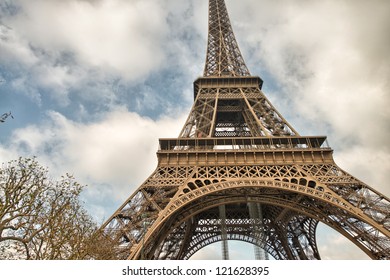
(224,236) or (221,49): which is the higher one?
(221,49)

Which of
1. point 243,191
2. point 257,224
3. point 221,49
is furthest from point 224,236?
point 221,49

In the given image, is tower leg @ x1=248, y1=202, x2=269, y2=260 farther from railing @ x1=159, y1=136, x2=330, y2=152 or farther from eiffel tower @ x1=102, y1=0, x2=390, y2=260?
railing @ x1=159, y1=136, x2=330, y2=152

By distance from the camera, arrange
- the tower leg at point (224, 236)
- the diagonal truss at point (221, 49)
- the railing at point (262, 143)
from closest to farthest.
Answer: the railing at point (262, 143)
the tower leg at point (224, 236)
the diagonal truss at point (221, 49)

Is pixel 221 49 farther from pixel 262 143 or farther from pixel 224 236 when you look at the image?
pixel 224 236

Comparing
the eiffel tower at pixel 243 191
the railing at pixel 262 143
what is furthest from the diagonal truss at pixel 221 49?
the railing at pixel 262 143

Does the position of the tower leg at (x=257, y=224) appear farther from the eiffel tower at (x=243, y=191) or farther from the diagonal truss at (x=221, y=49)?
the diagonal truss at (x=221, y=49)

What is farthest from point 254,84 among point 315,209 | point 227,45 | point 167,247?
point 167,247

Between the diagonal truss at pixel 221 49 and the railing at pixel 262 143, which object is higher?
the diagonal truss at pixel 221 49

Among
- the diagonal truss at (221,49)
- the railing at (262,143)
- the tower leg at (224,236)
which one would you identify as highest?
the diagonal truss at (221,49)

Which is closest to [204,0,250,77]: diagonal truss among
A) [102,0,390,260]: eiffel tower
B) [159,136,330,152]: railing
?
[102,0,390,260]: eiffel tower
